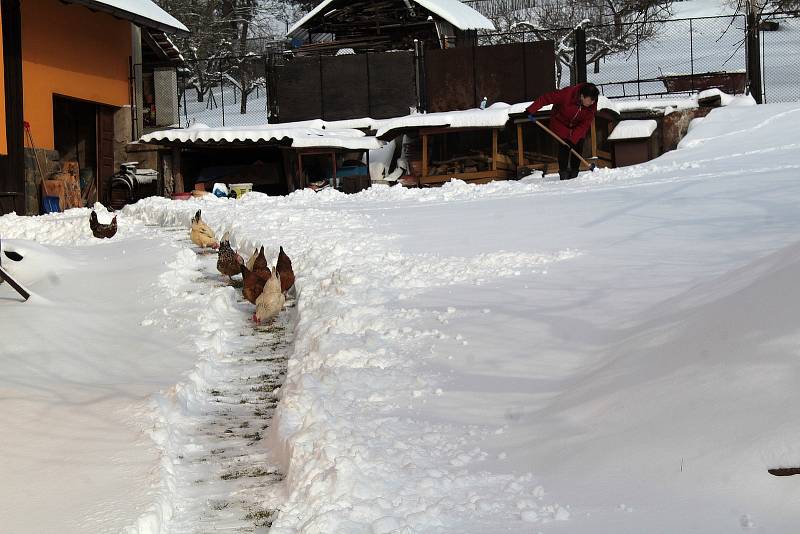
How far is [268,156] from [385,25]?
27.6ft

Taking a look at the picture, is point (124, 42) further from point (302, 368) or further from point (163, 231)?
point (302, 368)

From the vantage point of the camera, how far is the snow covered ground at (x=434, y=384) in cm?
377

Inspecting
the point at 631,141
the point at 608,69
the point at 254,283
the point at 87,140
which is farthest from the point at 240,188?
the point at 608,69

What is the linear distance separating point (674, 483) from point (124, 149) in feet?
70.8

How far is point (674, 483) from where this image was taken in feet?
11.9

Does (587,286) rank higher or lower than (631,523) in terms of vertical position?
higher

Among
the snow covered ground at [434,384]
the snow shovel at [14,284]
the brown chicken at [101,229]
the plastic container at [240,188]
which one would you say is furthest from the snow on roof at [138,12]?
the snow shovel at [14,284]

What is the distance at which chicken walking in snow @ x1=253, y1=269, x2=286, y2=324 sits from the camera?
7891 mm

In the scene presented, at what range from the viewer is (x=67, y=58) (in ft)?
70.5

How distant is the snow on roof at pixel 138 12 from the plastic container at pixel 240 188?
4.26 metres

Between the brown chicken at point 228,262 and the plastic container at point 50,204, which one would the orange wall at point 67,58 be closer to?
the plastic container at point 50,204

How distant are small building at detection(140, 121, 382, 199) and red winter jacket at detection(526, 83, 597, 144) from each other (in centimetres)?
617

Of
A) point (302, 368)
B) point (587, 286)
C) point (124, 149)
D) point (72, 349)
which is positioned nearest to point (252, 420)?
point (302, 368)

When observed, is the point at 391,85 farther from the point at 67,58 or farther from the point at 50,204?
the point at 50,204
